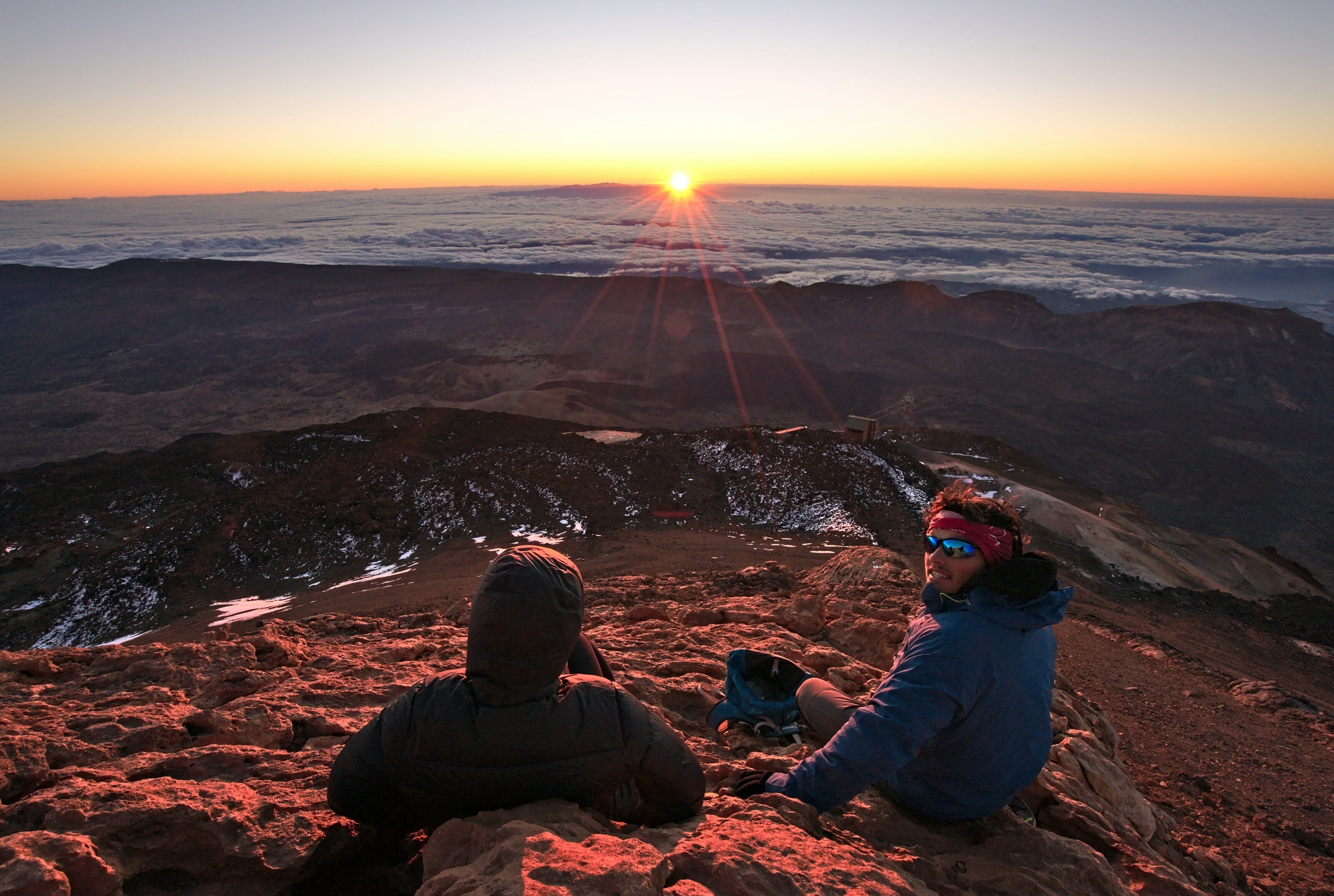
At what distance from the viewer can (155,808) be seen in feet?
6.79

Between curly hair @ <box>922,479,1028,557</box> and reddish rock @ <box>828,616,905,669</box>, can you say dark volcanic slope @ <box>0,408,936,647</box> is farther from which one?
curly hair @ <box>922,479,1028,557</box>

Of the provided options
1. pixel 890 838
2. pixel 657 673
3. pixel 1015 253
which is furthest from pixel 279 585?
pixel 1015 253

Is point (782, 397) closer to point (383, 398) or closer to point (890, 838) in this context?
point (383, 398)

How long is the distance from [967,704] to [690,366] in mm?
48419

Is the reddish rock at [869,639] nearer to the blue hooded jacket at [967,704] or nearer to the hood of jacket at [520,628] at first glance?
the blue hooded jacket at [967,704]

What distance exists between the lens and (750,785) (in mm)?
2439

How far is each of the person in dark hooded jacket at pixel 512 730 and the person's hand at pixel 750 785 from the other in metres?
0.40

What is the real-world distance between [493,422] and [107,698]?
18.5m

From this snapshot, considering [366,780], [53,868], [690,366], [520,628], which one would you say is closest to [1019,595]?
[520,628]

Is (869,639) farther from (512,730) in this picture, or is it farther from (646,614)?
(512,730)

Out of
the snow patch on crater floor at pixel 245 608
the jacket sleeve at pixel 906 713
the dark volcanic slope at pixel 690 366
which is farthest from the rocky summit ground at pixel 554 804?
the dark volcanic slope at pixel 690 366

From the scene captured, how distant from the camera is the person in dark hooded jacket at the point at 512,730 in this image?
1.81m

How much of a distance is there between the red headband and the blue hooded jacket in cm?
6

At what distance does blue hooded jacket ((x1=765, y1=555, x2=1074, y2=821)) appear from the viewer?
2139 millimetres
